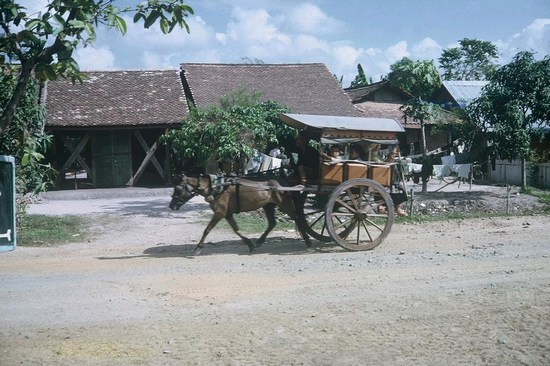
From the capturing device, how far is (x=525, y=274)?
8148 mm

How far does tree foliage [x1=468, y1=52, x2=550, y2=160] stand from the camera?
60.4ft

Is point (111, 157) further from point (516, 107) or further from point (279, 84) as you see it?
point (516, 107)

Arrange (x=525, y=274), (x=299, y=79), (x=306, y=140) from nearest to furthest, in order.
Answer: (x=525, y=274) → (x=306, y=140) → (x=299, y=79)

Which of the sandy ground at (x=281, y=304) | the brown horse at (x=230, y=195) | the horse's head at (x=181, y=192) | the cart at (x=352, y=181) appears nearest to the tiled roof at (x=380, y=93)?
the sandy ground at (x=281, y=304)

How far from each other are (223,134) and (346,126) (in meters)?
5.29

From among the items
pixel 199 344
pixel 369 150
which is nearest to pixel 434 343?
pixel 199 344

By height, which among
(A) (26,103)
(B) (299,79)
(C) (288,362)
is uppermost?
(B) (299,79)

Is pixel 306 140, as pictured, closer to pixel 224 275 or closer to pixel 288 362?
pixel 224 275

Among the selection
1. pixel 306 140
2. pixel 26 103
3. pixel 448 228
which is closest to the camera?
pixel 306 140

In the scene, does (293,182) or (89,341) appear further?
(293,182)

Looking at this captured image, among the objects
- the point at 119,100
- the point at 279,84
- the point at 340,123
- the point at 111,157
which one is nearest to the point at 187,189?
the point at 340,123

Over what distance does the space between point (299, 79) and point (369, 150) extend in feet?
61.7

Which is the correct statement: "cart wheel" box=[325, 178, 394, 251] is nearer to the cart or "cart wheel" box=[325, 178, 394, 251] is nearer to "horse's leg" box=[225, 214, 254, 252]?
the cart

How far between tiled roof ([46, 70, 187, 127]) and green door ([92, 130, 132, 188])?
4.19 ft
